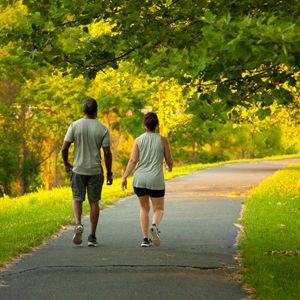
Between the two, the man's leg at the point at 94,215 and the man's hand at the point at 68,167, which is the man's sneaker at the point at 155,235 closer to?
the man's leg at the point at 94,215

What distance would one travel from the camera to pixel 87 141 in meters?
6.13

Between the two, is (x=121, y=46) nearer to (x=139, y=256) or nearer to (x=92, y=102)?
(x=92, y=102)

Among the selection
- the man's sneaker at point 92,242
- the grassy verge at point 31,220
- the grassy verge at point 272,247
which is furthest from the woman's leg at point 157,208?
the grassy verge at point 31,220

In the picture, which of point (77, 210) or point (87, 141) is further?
point (77, 210)

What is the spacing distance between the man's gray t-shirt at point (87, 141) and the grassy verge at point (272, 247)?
2413 mm

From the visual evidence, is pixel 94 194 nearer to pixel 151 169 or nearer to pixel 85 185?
pixel 85 185

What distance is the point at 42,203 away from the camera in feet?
35.6

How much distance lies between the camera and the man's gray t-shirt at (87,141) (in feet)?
20.1

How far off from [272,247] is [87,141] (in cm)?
299

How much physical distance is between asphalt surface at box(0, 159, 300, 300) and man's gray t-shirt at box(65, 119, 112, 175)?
1159mm

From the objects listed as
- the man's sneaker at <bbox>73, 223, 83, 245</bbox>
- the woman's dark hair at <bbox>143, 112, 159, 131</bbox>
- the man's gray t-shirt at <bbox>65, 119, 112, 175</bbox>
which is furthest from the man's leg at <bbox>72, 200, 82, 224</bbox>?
the woman's dark hair at <bbox>143, 112, 159, 131</bbox>

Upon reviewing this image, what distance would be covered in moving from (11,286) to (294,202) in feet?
25.5

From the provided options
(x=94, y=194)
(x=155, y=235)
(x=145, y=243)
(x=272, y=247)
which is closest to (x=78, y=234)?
(x=94, y=194)

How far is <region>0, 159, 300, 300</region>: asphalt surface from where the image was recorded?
4.24 m
